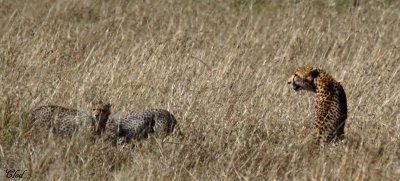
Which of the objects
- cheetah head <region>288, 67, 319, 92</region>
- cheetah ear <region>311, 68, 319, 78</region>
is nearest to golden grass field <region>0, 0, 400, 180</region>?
cheetah head <region>288, 67, 319, 92</region>

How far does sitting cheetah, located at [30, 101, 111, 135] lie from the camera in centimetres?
480

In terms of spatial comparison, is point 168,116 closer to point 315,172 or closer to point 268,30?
point 315,172

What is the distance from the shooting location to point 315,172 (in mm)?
4152

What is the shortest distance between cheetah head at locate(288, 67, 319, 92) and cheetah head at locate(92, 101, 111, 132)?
51.5 inches

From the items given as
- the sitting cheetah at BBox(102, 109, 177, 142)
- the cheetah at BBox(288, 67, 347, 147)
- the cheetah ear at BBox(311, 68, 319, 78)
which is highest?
the cheetah ear at BBox(311, 68, 319, 78)

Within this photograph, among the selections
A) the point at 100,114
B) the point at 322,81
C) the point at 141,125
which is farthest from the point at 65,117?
the point at 322,81

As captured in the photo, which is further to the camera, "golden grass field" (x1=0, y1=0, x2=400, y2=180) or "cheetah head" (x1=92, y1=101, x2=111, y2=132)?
"cheetah head" (x1=92, y1=101, x2=111, y2=132)

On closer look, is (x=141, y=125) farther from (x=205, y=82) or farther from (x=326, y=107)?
(x=326, y=107)

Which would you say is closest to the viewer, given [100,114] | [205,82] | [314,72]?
[100,114]

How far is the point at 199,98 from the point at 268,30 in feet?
9.33

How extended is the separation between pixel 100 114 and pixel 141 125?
305 millimetres

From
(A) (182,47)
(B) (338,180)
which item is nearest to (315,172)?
(B) (338,180)

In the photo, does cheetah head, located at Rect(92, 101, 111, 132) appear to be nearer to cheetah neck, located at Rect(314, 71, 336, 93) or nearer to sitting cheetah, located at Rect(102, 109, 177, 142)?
sitting cheetah, located at Rect(102, 109, 177, 142)

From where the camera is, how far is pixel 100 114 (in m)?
4.86
